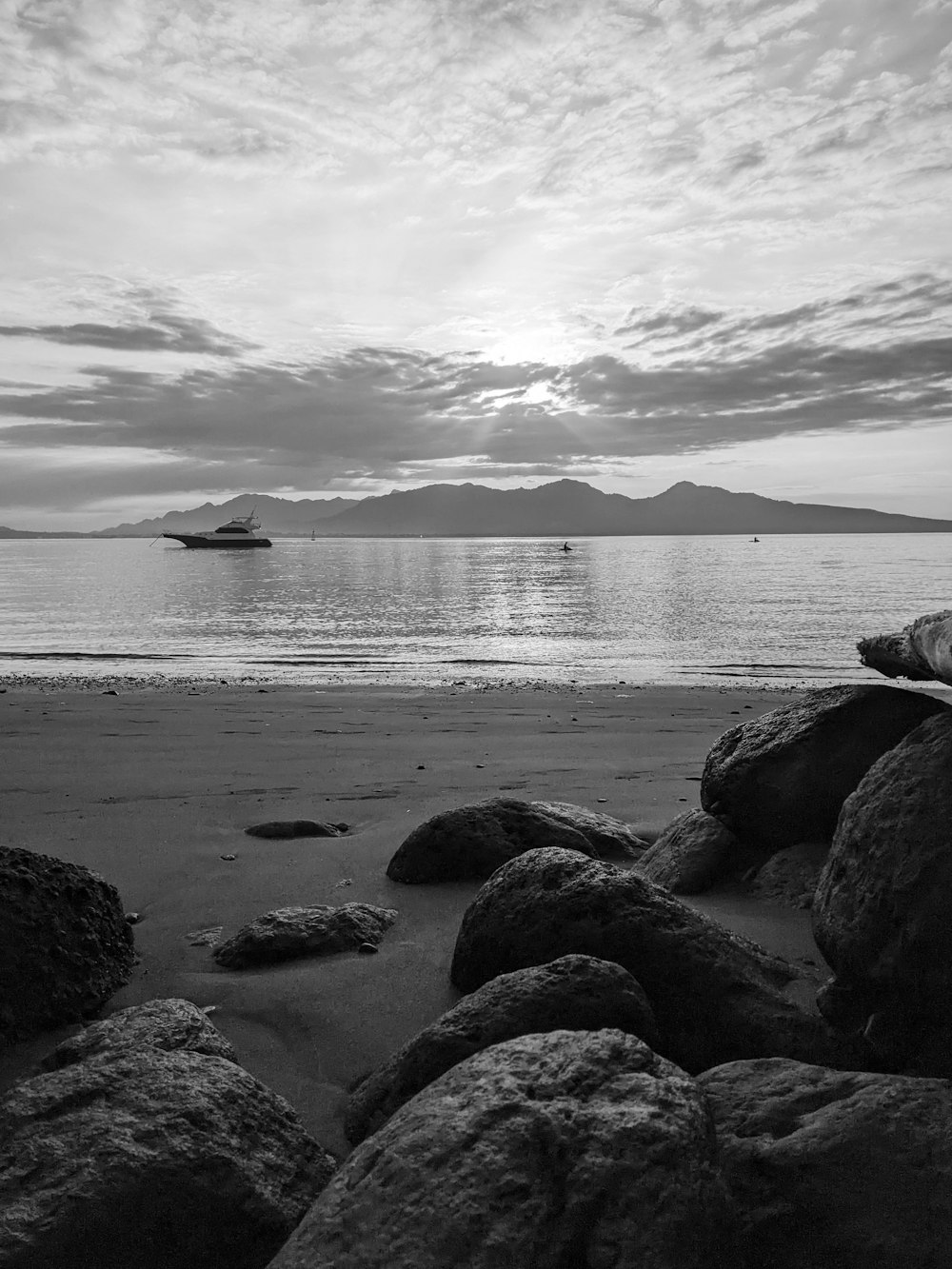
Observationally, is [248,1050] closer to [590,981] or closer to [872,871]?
[590,981]

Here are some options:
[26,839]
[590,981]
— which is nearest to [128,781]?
[26,839]

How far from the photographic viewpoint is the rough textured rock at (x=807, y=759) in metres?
4.07

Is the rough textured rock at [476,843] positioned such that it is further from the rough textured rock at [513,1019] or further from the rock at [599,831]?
the rough textured rock at [513,1019]

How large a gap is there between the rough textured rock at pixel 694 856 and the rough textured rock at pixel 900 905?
1.07 metres

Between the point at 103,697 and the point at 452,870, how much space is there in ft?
28.9

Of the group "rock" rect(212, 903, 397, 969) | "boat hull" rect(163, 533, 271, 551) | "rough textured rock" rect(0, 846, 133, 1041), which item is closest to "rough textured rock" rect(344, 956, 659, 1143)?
"rock" rect(212, 903, 397, 969)

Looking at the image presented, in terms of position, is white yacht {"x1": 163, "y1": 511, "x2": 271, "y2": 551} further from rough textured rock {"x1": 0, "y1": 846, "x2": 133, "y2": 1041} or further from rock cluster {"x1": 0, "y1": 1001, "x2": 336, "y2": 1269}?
rock cluster {"x1": 0, "y1": 1001, "x2": 336, "y2": 1269}

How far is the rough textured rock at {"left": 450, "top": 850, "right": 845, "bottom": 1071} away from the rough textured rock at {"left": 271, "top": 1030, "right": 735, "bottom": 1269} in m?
0.85

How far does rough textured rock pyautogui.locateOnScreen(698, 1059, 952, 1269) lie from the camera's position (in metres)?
1.98

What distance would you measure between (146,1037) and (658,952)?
1632 mm

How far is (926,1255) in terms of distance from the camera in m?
1.95

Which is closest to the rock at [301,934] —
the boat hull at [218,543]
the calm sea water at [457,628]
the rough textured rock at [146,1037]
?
the rough textured rock at [146,1037]

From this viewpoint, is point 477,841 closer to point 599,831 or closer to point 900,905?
point 599,831

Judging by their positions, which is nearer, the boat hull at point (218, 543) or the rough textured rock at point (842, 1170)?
the rough textured rock at point (842, 1170)
